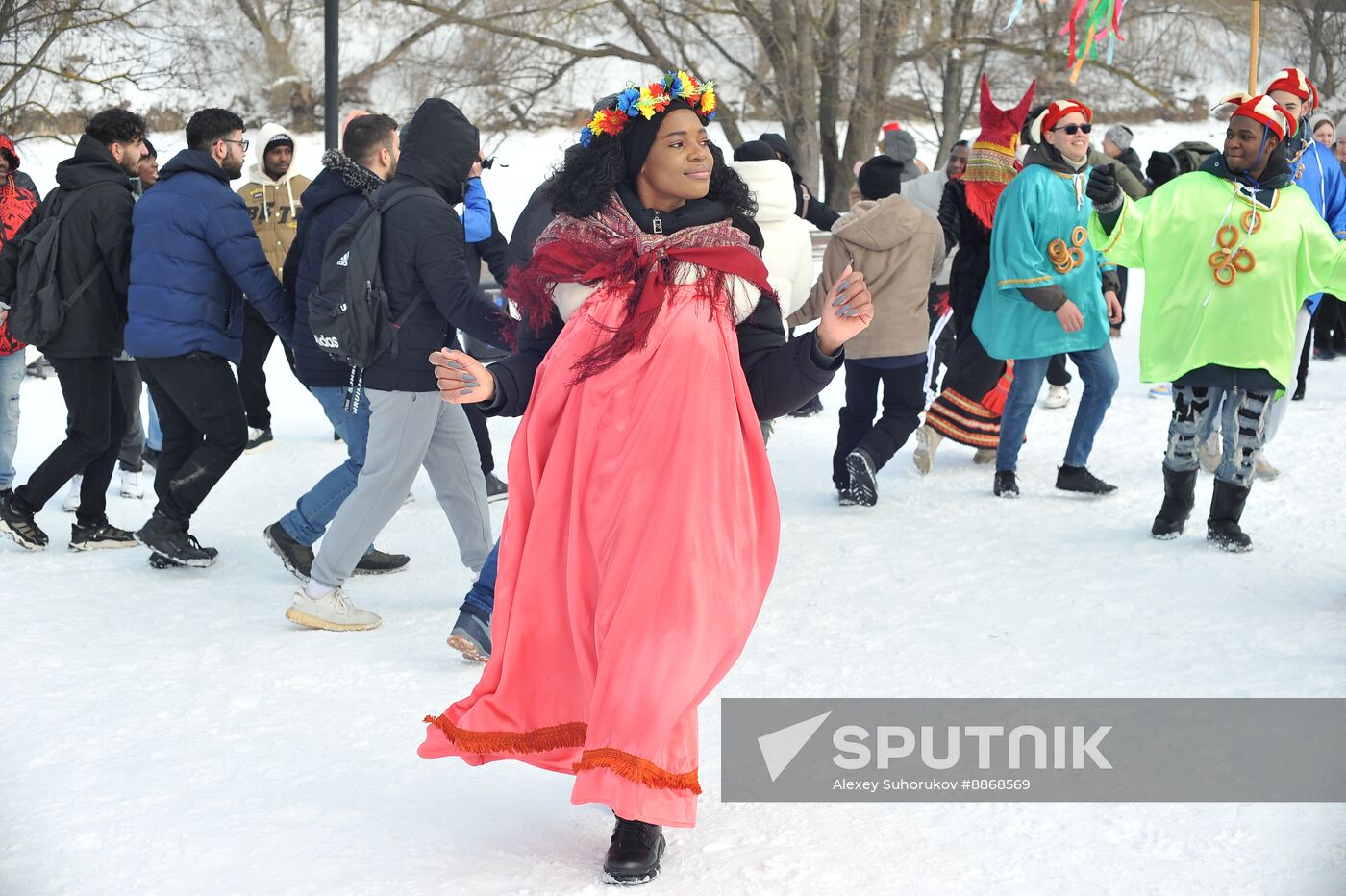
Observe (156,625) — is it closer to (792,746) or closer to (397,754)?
(397,754)

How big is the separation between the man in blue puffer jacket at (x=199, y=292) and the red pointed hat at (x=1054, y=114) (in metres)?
3.53

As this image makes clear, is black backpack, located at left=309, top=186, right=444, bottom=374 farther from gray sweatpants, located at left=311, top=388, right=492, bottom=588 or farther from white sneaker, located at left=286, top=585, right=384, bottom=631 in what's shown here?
white sneaker, located at left=286, top=585, right=384, bottom=631

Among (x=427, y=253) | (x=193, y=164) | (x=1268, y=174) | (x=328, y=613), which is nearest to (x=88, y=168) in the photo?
(x=193, y=164)

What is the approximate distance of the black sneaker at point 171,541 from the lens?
21.4ft

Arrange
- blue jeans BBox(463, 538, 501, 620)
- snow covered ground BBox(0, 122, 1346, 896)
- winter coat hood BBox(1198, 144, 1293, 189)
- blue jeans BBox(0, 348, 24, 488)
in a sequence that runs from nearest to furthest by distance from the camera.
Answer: snow covered ground BBox(0, 122, 1346, 896) → blue jeans BBox(463, 538, 501, 620) → winter coat hood BBox(1198, 144, 1293, 189) → blue jeans BBox(0, 348, 24, 488)

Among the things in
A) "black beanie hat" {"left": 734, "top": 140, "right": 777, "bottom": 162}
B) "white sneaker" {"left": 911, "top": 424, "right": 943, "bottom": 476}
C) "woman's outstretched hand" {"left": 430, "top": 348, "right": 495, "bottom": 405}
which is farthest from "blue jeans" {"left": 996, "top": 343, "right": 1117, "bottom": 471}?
"woman's outstretched hand" {"left": 430, "top": 348, "right": 495, "bottom": 405}

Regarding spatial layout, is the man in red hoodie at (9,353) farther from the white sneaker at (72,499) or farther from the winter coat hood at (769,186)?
the winter coat hood at (769,186)

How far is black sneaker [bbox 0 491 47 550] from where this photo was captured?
6.84m

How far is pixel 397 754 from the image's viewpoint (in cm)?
425

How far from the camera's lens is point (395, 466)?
17.8ft

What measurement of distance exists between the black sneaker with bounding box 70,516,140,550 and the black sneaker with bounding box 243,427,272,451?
2.13 m

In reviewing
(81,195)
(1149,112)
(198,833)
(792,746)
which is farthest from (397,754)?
(1149,112)

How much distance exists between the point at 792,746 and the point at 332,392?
2.69 m

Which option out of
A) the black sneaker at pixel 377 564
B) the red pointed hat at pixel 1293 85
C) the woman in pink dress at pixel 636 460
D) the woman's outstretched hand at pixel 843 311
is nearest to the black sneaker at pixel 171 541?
the black sneaker at pixel 377 564
